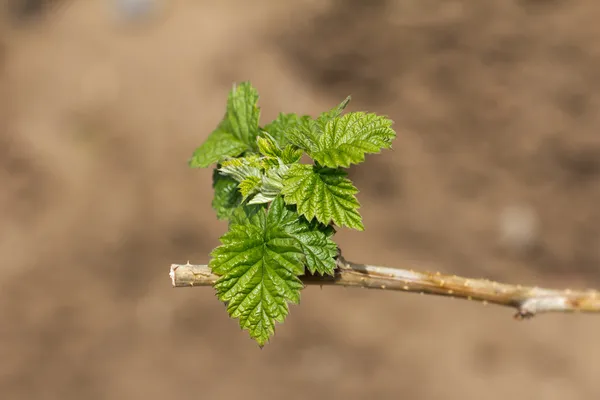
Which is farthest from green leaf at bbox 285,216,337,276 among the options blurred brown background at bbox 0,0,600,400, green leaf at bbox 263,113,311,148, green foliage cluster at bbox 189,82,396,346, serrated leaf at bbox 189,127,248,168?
blurred brown background at bbox 0,0,600,400

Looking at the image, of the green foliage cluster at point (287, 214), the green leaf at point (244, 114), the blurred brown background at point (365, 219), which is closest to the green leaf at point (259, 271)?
the green foliage cluster at point (287, 214)

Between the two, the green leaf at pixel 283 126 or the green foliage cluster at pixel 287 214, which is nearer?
the green foliage cluster at pixel 287 214

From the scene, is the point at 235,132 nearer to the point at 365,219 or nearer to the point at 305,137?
the point at 305,137

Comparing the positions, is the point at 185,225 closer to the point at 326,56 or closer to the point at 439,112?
the point at 326,56

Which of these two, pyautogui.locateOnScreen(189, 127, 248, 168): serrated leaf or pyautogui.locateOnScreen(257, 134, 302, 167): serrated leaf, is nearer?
pyautogui.locateOnScreen(257, 134, 302, 167): serrated leaf

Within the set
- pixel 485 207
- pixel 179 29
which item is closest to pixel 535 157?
pixel 485 207

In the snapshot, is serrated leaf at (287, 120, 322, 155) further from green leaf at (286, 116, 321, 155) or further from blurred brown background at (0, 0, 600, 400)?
blurred brown background at (0, 0, 600, 400)

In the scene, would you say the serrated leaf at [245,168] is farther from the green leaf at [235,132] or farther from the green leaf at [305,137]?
the green leaf at [235,132]
